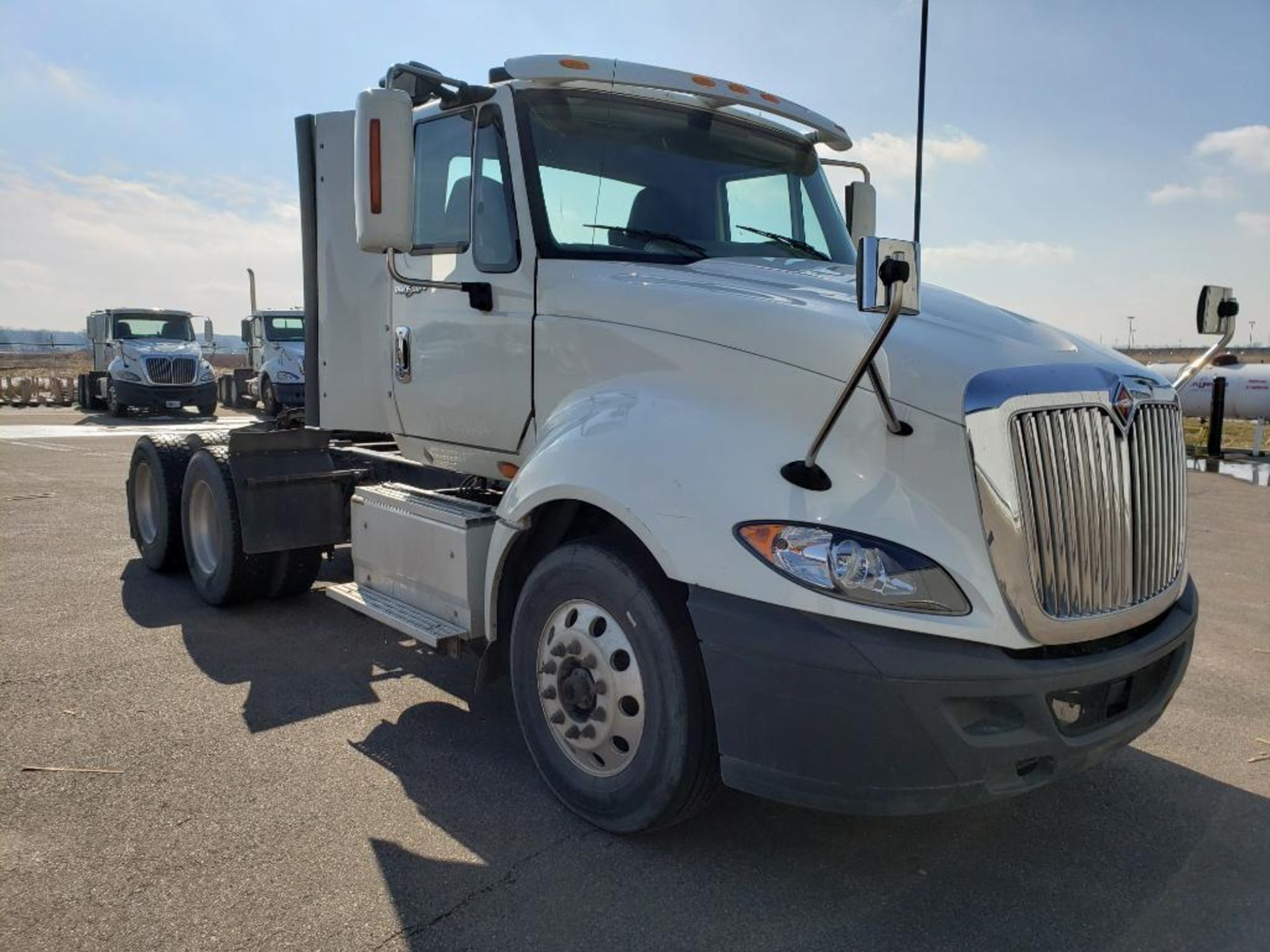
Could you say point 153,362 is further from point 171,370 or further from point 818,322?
point 818,322

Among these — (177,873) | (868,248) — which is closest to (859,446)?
(868,248)

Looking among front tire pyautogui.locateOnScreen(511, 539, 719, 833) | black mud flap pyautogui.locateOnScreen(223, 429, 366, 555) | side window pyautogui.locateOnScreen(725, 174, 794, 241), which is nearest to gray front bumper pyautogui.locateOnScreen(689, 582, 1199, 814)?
front tire pyautogui.locateOnScreen(511, 539, 719, 833)

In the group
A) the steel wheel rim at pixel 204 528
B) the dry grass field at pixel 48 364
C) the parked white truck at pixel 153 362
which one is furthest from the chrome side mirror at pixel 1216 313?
the dry grass field at pixel 48 364

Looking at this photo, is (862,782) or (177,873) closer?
(862,782)

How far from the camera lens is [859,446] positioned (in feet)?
9.16

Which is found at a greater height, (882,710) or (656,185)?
(656,185)

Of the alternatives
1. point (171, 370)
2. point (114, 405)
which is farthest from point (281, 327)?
point (114, 405)

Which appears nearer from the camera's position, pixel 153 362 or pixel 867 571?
pixel 867 571

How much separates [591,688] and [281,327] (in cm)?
2209

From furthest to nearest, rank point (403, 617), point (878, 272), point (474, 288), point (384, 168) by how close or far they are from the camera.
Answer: point (403, 617) < point (474, 288) < point (384, 168) < point (878, 272)

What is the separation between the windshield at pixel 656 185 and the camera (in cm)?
399

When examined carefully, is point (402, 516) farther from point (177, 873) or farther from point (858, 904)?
point (858, 904)

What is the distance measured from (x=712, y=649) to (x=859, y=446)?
73cm

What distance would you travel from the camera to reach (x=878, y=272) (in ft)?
8.06
